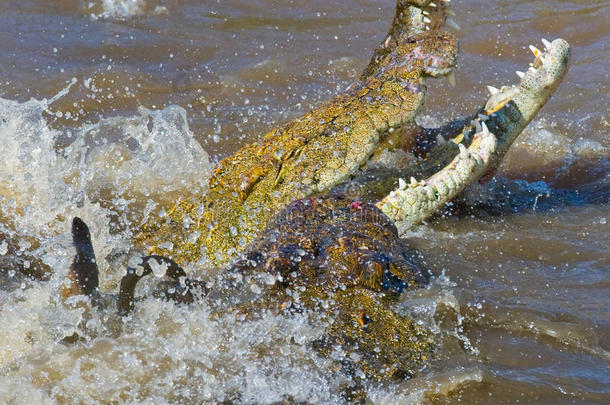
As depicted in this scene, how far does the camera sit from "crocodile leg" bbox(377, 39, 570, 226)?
456 cm

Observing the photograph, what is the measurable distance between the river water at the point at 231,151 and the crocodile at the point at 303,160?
23cm

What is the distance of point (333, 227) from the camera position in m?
4.02

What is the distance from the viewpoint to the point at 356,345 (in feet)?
11.4

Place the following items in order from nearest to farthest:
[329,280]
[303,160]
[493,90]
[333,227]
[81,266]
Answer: [81,266] < [329,280] < [333,227] < [303,160] < [493,90]

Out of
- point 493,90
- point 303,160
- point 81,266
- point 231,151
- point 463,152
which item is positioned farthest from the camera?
point 231,151

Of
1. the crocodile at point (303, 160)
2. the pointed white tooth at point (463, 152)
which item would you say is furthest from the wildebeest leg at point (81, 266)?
the pointed white tooth at point (463, 152)

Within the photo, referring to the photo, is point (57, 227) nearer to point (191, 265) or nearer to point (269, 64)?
point (191, 265)

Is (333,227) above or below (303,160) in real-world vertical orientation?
below

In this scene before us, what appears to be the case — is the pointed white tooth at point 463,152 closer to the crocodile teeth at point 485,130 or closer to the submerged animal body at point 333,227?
the submerged animal body at point 333,227

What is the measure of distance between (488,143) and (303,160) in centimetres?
103

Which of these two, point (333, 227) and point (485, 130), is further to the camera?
point (485, 130)

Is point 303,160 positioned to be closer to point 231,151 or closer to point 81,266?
point 81,266

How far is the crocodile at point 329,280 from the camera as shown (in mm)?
3502

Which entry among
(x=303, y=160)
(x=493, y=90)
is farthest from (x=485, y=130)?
(x=303, y=160)
